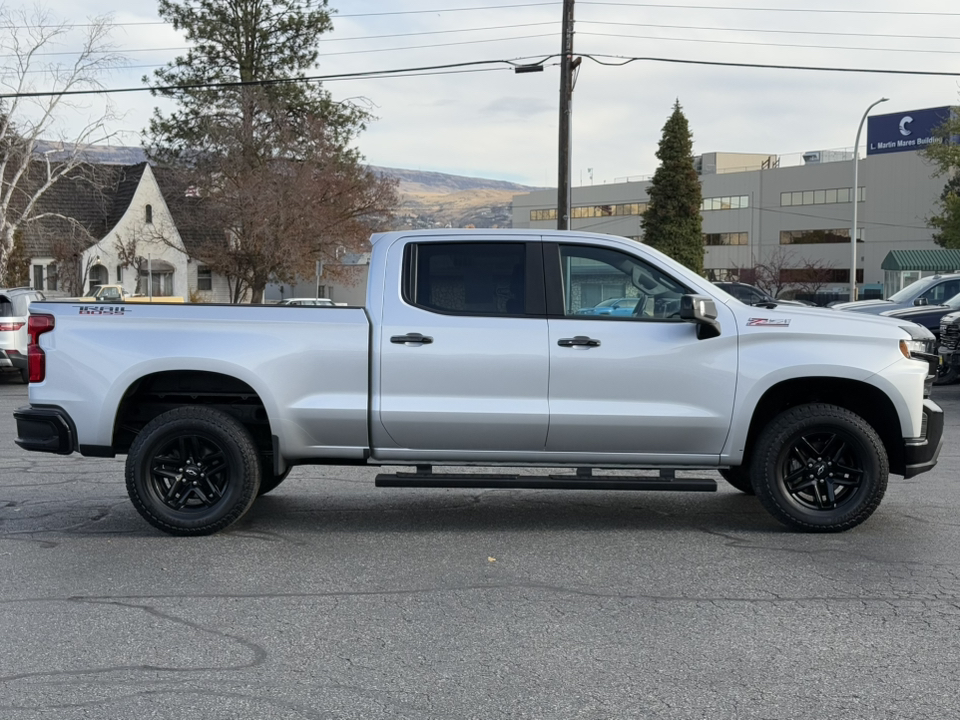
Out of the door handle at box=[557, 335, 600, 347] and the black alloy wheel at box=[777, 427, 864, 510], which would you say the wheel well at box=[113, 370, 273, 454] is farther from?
the black alloy wheel at box=[777, 427, 864, 510]

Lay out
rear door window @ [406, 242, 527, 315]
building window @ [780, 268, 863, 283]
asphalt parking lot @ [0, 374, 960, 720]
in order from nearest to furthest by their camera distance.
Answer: asphalt parking lot @ [0, 374, 960, 720]
rear door window @ [406, 242, 527, 315]
building window @ [780, 268, 863, 283]

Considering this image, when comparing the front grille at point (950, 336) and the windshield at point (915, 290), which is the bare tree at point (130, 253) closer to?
the windshield at point (915, 290)

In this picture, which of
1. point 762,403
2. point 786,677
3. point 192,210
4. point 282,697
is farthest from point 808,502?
point 192,210

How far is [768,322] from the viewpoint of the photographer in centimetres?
708

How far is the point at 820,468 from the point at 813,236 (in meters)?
88.1

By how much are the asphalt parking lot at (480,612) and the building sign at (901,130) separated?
80.0 metres

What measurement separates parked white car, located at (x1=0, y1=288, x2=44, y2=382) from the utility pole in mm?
11524

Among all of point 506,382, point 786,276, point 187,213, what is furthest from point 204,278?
point 506,382

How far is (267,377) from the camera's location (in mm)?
7055

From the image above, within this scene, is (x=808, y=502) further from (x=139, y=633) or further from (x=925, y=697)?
(x=139, y=633)

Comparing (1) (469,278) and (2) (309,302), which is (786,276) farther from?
(1) (469,278)

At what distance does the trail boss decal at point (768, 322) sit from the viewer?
23.2 feet

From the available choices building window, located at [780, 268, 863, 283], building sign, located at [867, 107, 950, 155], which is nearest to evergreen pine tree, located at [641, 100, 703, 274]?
building window, located at [780, 268, 863, 283]

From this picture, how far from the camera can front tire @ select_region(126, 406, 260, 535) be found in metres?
7.10
